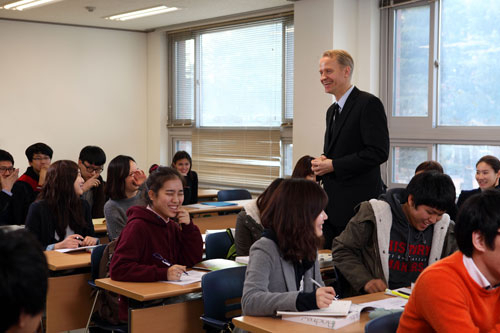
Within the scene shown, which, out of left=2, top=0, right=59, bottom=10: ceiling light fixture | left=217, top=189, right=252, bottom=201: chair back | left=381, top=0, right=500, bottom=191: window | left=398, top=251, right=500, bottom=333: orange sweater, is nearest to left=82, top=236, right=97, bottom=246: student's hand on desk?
left=398, top=251, right=500, bottom=333: orange sweater

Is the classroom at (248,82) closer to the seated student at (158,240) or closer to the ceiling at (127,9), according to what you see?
the ceiling at (127,9)

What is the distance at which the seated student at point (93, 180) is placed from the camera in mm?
5674

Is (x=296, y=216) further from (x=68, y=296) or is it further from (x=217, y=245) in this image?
(x=68, y=296)

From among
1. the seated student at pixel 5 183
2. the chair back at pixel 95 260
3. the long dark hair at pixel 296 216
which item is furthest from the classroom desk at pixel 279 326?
the seated student at pixel 5 183

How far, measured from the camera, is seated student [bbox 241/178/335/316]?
7.88 feet

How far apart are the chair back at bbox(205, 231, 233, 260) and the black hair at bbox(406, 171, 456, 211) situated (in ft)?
5.09

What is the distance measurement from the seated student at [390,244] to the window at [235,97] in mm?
4349

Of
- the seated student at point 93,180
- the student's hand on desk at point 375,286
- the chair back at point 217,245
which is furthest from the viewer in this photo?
the seated student at point 93,180

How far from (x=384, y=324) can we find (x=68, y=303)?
7.44 ft

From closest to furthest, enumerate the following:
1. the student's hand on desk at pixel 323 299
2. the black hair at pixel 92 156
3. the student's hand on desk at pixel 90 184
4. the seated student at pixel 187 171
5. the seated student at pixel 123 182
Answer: the student's hand on desk at pixel 323 299 → the seated student at pixel 123 182 → the student's hand on desk at pixel 90 184 → the black hair at pixel 92 156 → the seated student at pixel 187 171

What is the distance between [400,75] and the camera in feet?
20.7

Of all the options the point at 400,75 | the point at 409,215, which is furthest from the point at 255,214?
the point at 400,75

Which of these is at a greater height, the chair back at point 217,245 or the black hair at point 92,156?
the black hair at point 92,156

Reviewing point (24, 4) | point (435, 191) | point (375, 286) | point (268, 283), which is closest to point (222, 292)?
point (268, 283)
